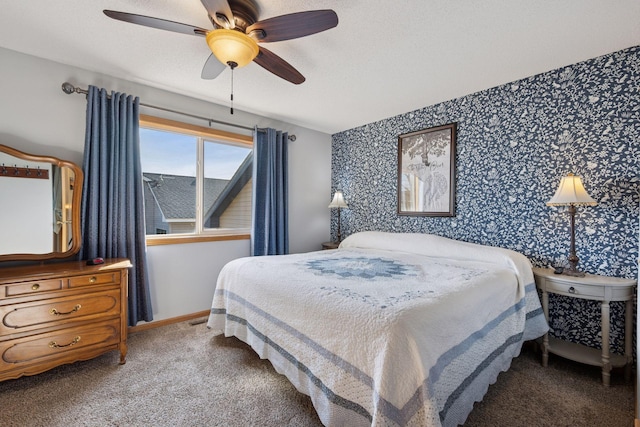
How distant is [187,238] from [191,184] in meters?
0.62

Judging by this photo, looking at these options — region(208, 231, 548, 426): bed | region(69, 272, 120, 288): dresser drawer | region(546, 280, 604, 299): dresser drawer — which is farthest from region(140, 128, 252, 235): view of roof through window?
region(546, 280, 604, 299): dresser drawer

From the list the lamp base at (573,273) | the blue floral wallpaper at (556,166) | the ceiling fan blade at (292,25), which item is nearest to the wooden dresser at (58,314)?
the ceiling fan blade at (292,25)

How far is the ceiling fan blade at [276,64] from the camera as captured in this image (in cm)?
178

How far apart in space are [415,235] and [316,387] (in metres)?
2.01

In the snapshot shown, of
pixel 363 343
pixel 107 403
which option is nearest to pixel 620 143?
pixel 363 343

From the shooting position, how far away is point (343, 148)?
4273 mm

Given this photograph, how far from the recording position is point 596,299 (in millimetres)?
1921

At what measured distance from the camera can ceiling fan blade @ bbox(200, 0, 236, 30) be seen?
4.50 feet

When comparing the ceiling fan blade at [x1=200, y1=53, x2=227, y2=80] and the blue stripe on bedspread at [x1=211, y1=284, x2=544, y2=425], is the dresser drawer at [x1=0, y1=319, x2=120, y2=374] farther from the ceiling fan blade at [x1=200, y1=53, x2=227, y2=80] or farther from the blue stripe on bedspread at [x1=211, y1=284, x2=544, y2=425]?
the ceiling fan blade at [x1=200, y1=53, x2=227, y2=80]

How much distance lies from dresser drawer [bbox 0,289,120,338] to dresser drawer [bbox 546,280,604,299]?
10.8ft

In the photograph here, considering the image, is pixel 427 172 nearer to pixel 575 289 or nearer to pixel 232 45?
pixel 575 289

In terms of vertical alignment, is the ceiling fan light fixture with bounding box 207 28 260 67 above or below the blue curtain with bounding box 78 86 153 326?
above

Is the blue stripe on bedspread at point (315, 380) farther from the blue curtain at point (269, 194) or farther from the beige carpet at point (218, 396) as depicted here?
the blue curtain at point (269, 194)

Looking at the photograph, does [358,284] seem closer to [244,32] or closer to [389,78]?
[244,32]
